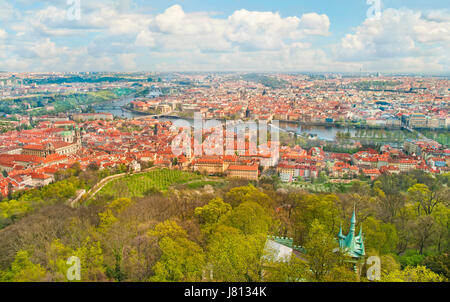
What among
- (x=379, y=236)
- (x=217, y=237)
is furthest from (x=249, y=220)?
(x=379, y=236)

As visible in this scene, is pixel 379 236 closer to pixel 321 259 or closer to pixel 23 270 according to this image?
pixel 321 259

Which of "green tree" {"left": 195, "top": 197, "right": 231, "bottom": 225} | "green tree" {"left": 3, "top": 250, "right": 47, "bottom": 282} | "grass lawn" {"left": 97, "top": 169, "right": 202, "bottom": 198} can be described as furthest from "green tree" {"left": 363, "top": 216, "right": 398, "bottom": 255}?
"grass lawn" {"left": 97, "top": 169, "right": 202, "bottom": 198}

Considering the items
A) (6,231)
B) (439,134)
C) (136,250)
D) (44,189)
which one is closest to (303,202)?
(136,250)

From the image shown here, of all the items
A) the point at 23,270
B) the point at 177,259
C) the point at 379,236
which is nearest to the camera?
the point at 23,270

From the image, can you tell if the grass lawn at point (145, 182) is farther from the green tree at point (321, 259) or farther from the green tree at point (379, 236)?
the green tree at point (321, 259)

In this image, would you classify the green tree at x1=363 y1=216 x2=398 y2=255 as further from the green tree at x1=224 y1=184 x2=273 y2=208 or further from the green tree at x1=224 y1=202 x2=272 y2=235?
the green tree at x1=224 y1=184 x2=273 y2=208

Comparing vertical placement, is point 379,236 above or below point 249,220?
below

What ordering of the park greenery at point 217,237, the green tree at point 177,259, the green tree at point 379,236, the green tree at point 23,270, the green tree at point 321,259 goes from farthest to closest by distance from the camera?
1. the green tree at point 379,236
2. the green tree at point 177,259
3. the park greenery at point 217,237
4. the green tree at point 23,270
5. the green tree at point 321,259

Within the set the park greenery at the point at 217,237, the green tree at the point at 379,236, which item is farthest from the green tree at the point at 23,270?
the green tree at the point at 379,236
